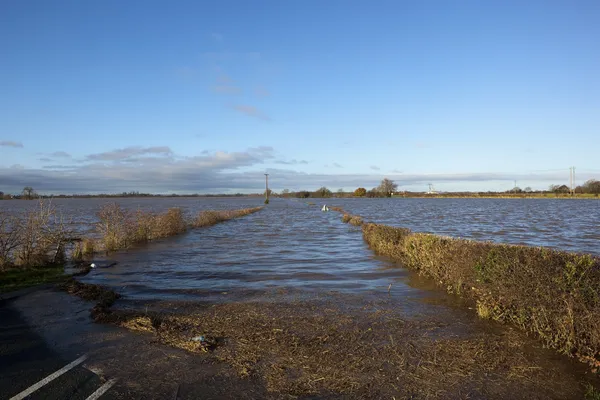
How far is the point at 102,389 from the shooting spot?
5.33 meters

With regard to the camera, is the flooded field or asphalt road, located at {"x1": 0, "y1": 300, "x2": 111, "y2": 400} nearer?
asphalt road, located at {"x1": 0, "y1": 300, "x2": 111, "y2": 400}

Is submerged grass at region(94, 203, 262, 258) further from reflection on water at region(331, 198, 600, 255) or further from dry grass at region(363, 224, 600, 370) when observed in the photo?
reflection on water at region(331, 198, 600, 255)

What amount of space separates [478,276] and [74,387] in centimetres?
796

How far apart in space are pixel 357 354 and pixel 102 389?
3920 millimetres

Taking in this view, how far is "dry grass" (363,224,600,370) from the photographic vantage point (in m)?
6.07

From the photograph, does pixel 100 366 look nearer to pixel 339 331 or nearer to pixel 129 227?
pixel 339 331

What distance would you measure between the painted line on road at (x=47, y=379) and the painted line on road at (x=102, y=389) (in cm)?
85

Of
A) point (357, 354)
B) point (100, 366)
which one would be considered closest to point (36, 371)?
point (100, 366)

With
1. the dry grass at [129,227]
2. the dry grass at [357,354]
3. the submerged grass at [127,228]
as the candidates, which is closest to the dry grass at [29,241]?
the submerged grass at [127,228]

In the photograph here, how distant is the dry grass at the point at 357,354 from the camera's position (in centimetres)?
541

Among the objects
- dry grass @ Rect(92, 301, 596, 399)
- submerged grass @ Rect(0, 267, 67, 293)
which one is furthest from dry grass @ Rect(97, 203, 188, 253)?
dry grass @ Rect(92, 301, 596, 399)

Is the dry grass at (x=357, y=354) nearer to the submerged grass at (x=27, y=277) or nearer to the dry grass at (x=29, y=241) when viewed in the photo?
the submerged grass at (x=27, y=277)

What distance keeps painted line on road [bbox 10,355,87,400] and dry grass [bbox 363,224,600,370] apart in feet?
25.5

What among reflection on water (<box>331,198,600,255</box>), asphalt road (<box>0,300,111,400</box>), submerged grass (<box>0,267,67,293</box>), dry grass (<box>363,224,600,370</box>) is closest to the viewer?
asphalt road (<box>0,300,111,400</box>)
